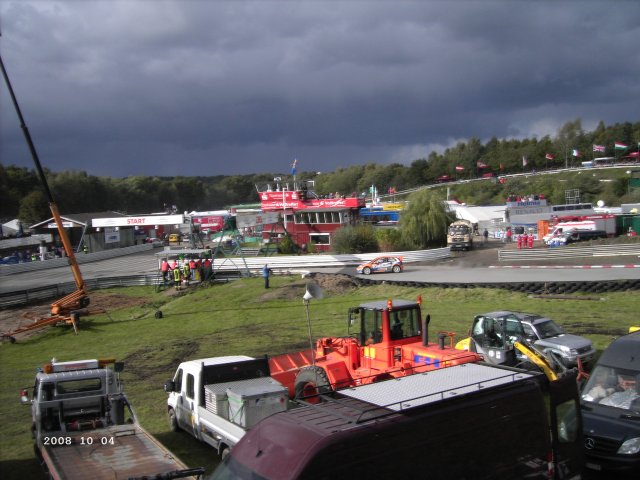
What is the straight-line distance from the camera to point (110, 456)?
878 cm

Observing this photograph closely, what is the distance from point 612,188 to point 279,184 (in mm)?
64921

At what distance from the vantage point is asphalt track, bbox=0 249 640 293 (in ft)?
105

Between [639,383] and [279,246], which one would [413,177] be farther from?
[639,383]

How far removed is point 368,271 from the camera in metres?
42.6

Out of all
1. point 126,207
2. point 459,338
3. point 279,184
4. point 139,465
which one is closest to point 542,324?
point 459,338

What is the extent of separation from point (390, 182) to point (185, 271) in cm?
14225

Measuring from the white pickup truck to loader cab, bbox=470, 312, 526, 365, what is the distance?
7029mm

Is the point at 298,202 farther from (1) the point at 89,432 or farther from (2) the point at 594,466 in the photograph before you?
(2) the point at 594,466

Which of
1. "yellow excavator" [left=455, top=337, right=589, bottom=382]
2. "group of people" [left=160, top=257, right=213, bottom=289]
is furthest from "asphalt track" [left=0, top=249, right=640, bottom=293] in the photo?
"yellow excavator" [left=455, top=337, right=589, bottom=382]

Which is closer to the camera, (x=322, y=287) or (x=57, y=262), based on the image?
(x=322, y=287)

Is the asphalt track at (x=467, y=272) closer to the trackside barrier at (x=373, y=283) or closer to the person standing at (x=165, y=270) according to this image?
the trackside barrier at (x=373, y=283)

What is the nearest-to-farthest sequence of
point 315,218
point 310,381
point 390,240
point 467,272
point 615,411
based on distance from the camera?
point 615,411 < point 310,381 < point 467,272 < point 390,240 < point 315,218

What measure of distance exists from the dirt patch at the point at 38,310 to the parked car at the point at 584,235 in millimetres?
38577

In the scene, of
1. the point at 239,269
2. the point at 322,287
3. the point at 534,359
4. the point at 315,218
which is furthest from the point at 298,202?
the point at 534,359
